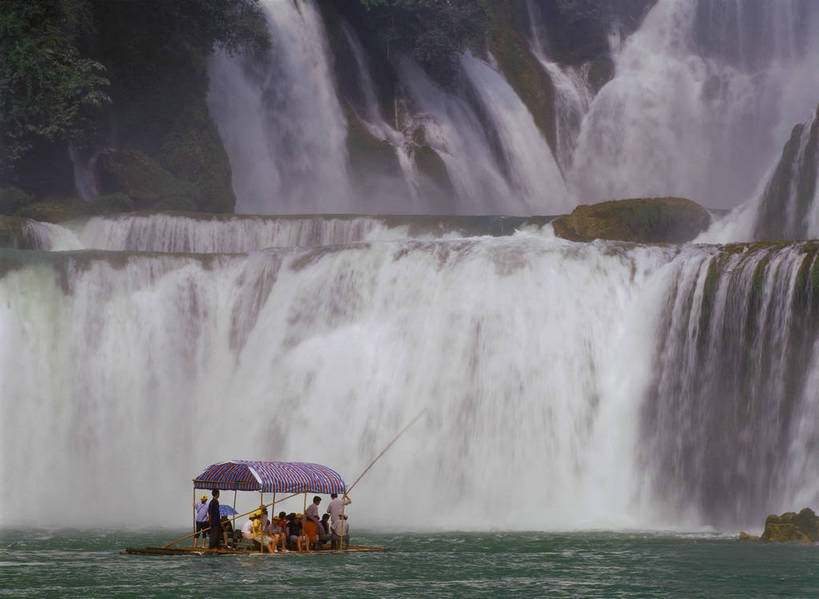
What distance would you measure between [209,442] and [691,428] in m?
11.1

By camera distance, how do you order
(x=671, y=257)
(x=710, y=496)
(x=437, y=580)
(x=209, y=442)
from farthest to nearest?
(x=209, y=442), (x=671, y=257), (x=710, y=496), (x=437, y=580)

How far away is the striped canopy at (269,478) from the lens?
21109 mm

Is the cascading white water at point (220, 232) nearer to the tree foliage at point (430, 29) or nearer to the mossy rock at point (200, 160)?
the mossy rock at point (200, 160)

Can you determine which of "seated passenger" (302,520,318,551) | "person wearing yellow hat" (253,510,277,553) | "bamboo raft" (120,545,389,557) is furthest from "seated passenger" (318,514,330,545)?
"person wearing yellow hat" (253,510,277,553)

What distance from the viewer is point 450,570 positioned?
63.4ft

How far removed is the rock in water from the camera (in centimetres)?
2309

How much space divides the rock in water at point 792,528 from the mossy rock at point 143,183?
87.9 feet

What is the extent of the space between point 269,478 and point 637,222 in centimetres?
1789

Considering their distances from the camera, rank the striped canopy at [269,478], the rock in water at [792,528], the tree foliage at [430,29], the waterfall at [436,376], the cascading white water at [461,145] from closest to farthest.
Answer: the striped canopy at [269,478] < the rock in water at [792,528] < the waterfall at [436,376] < the cascading white water at [461,145] < the tree foliage at [430,29]

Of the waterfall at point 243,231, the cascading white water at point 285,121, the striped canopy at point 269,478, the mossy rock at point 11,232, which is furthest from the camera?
the cascading white water at point 285,121

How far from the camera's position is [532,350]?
30.1 meters

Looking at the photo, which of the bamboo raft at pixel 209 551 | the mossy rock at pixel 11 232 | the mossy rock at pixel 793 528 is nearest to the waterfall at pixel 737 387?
the mossy rock at pixel 793 528

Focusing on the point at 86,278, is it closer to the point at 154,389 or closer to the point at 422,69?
the point at 154,389

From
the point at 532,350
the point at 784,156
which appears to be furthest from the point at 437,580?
the point at 784,156
